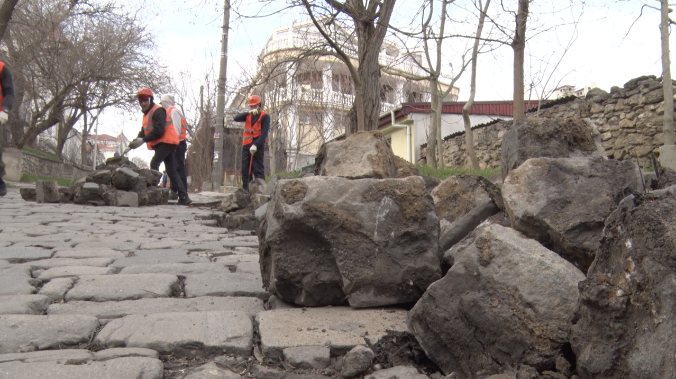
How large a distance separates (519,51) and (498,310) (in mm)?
7012

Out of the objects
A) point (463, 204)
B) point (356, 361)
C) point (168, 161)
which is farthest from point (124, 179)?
point (356, 361)

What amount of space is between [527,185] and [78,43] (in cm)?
2315

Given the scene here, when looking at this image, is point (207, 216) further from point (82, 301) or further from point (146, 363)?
point (146, 363)

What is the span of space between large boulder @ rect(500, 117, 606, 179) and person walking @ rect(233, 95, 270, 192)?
6.58m

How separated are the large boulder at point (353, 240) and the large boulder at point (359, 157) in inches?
35.2

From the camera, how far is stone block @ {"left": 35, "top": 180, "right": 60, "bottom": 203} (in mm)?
9156

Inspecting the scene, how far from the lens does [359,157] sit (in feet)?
12.3

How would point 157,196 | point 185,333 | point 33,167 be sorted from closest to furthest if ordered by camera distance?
point 185,333 < point 157,196 < point 33,167

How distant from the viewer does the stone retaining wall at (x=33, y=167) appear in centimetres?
1702

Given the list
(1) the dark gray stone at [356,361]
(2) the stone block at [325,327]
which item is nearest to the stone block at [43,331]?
(2) the stone block at [325,327]

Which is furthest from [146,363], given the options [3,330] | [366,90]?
[366,90]

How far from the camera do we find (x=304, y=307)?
268cm

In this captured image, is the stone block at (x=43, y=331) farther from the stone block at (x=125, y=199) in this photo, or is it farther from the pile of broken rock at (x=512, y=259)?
the stone block at (x=125, y=199)

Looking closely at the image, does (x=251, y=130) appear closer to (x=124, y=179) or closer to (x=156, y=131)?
(x=156, y=131)
